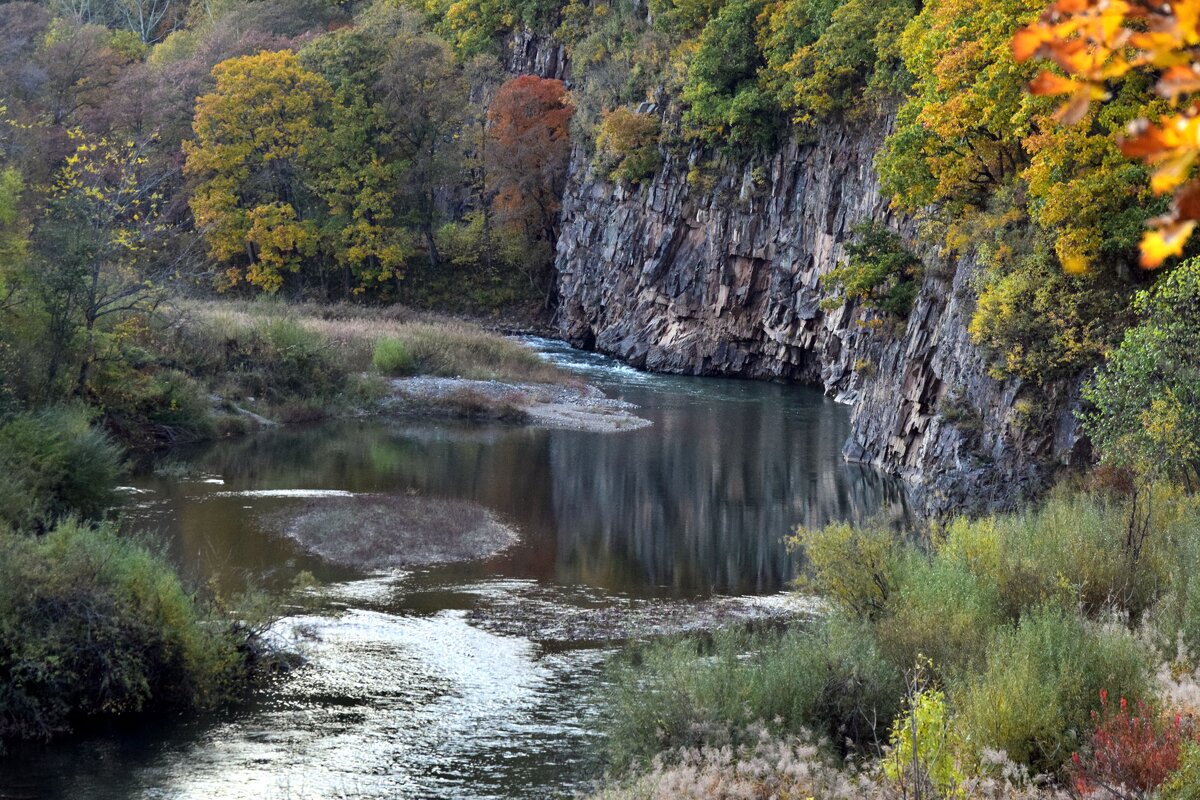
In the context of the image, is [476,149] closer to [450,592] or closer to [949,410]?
[949,410]

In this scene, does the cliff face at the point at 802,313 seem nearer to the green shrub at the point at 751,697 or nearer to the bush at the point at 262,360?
the green shrub at the point at 751,697

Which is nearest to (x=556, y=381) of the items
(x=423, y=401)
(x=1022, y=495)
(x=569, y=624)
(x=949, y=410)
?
(x=423, y=401)

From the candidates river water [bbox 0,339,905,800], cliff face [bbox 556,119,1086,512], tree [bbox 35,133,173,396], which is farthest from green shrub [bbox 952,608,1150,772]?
tree [bbox 35,133,173,396]

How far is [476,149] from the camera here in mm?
69875

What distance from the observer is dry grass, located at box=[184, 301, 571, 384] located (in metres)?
45.5

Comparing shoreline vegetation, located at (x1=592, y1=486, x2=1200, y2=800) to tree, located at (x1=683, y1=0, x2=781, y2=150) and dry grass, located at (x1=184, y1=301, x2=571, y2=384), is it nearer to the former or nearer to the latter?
dry grass, located at (x1=184, y1=301, x2=571, y2=384)

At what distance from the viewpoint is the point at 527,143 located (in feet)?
219

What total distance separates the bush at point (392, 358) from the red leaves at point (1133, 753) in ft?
126

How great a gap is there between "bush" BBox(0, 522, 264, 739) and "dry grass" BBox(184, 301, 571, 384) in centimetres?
2889

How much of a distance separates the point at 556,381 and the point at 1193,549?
3537 centimetres

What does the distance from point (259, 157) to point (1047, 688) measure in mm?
58108

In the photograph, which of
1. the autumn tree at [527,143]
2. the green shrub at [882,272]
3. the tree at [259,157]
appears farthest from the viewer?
the autumn tree at [527,143]

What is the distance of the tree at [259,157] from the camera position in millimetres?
60562

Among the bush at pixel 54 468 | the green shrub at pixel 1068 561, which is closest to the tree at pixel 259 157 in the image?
the bush at pixel 54 468
